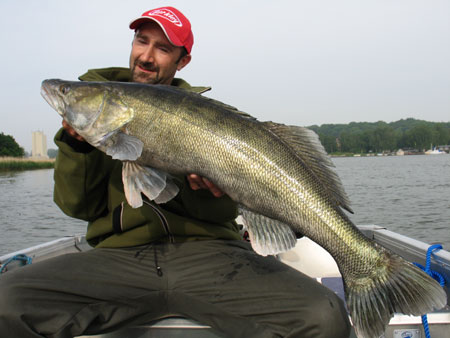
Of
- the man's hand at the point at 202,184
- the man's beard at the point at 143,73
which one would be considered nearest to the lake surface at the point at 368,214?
the man's beard at the point at 143,73

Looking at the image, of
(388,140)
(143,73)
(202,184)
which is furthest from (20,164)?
(388,140)

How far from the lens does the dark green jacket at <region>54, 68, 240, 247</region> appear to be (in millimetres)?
2816

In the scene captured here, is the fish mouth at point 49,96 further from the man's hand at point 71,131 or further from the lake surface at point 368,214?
the lake surface at point 368,214

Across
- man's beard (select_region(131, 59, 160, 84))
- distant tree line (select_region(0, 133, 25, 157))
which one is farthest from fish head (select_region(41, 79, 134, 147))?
distant tree line (select_region(0, 133, 25, 157))

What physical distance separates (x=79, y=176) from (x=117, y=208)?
370 mm

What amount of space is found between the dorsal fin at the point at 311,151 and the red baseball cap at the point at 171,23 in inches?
56.0

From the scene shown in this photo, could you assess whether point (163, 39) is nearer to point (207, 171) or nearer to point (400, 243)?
point (207, 171)

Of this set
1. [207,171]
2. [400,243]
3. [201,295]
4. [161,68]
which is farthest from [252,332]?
[400,243]

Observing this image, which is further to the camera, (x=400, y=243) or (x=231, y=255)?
(x=400, y=243)

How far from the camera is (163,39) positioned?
359 centimetres

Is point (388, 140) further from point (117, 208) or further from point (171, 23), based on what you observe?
point (117, 208)

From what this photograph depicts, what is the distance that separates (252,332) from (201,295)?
1.35 ft

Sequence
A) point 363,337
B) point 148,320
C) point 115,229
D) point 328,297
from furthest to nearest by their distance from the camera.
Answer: point 115,229 → point 148,320 → point 328,297 → point 363,337

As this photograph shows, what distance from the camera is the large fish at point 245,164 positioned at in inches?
93.7
